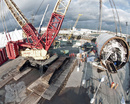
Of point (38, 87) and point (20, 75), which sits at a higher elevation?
point (20, 75)

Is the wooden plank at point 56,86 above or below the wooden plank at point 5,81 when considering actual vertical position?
below

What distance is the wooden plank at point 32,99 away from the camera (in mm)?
7536

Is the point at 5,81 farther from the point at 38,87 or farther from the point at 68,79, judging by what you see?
the point at 68,79

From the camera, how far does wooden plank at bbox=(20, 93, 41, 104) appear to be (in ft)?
24.7

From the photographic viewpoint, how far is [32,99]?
7.80 m

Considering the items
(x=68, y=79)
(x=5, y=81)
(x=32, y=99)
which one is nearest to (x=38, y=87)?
(x=32, y=99)

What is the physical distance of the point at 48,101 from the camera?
7625mm

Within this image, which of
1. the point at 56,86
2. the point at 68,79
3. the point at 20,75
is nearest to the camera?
the point at 56,86

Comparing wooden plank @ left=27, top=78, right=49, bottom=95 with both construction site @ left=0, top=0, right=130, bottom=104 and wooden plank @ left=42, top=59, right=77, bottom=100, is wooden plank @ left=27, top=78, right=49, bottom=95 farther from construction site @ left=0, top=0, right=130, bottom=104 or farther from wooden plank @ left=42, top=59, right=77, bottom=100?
wooden plank @ left=42, top=59, right=77, bottom=100

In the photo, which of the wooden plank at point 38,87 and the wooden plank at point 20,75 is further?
the wooden plank at point 20,75

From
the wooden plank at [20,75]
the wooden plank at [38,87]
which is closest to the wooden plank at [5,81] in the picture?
the wooden plank at [20,75]

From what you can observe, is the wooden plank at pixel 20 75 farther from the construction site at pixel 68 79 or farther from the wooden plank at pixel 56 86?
the wooden plank at pixel 56 86

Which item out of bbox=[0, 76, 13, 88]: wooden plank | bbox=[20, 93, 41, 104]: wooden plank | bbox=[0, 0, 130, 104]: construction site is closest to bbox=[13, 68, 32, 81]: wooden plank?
bbox=[0, 0, 130, 104]: construction site

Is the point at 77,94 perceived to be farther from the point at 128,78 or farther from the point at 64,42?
the point at 64,42
